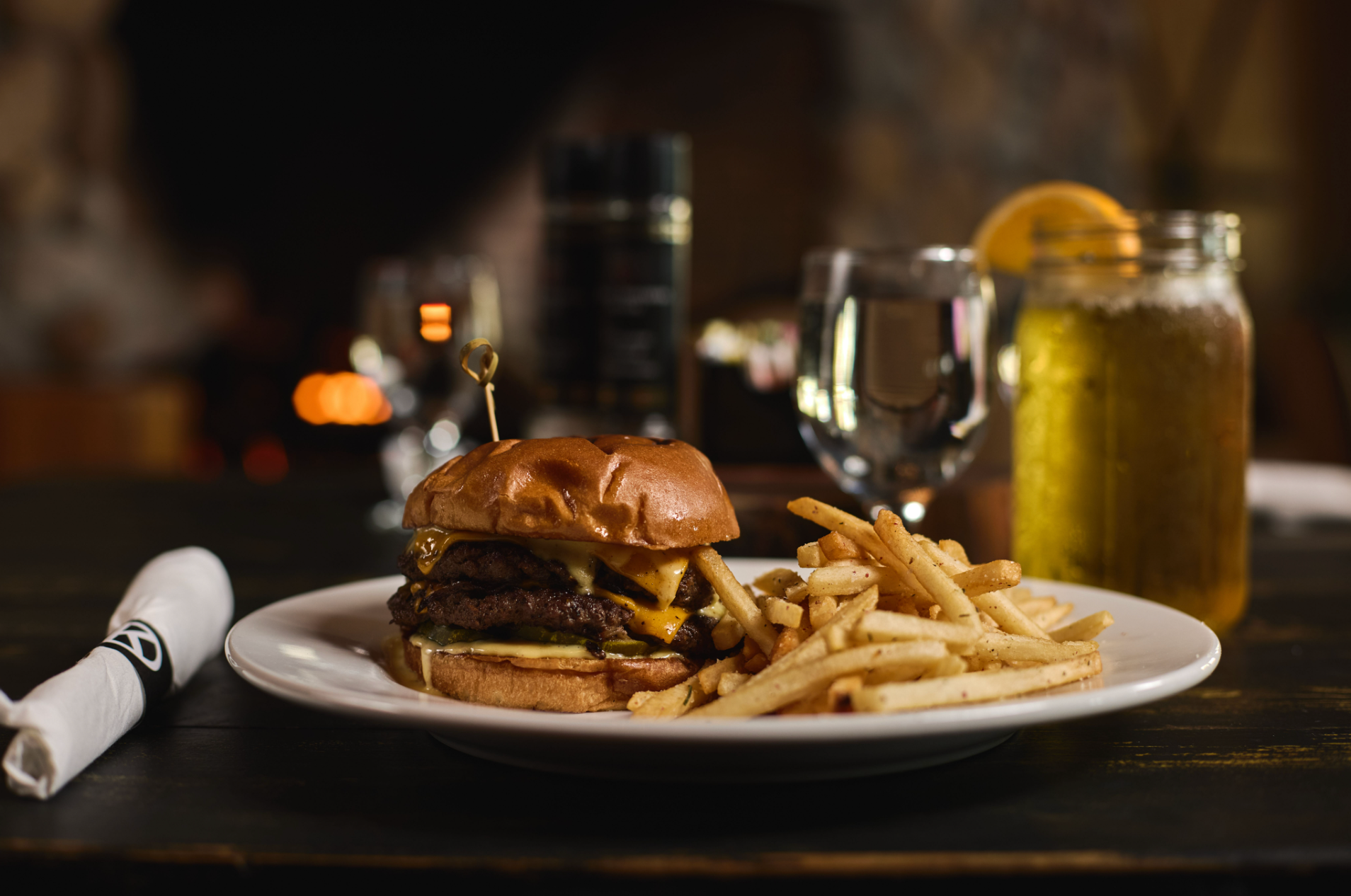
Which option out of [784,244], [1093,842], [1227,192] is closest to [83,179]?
[784,244]

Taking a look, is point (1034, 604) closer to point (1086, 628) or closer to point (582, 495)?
point (1086, 628)

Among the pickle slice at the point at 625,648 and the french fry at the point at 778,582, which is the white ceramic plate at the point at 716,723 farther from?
the french fry at the point at 778,582

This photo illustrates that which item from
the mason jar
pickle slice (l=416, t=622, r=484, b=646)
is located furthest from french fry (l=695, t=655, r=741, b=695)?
the mason jar

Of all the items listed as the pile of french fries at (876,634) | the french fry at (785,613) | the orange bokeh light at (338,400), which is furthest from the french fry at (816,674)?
the orange bokeh light at (338,400)

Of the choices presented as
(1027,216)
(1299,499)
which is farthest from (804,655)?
(1299,499)

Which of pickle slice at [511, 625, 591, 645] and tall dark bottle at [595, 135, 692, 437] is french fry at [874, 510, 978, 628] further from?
tall dark bottle at [595, 135, 692, 437]
